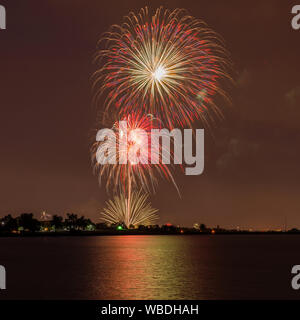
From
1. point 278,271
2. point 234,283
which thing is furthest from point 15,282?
point 278,271

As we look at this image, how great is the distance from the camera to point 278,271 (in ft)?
275

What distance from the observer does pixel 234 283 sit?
213ft

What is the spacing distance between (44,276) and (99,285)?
15123 mm

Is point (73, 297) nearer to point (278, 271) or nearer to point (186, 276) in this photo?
point (186, 276)
